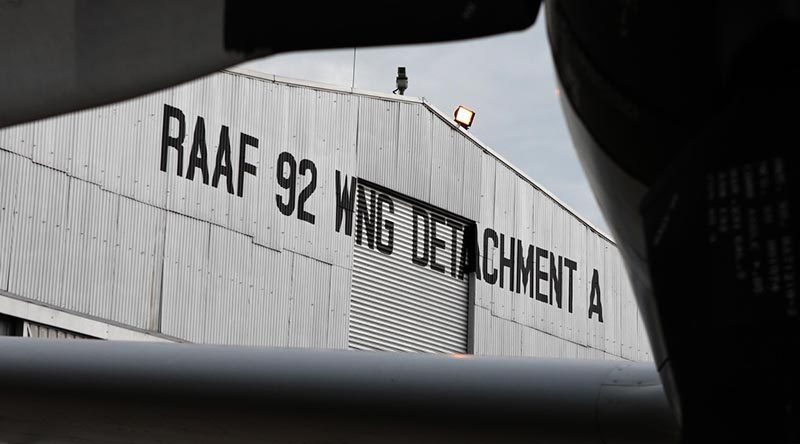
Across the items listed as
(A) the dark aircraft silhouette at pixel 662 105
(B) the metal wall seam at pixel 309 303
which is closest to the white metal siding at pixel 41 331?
(B) the metal wall seam at pixel 309 303

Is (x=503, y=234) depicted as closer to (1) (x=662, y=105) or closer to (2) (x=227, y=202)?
(2) (x=227, y=202)

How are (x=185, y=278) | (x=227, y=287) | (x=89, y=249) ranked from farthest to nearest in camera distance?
1. (x=227, y=287)
2. (x=185, y=278)
3. (x=89, y=249)

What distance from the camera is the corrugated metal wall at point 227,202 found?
2366cm

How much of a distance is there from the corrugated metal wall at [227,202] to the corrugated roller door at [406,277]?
471 mm

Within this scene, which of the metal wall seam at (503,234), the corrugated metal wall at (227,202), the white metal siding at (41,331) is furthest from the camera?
the metal wall seam at (503,234)

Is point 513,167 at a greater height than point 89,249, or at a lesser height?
greater

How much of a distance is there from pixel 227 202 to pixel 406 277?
23.3 feet

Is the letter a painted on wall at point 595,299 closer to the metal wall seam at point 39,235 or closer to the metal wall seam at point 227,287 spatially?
the metal wall seam at point 227,287

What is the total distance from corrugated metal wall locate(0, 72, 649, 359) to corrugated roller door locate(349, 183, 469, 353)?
47cm

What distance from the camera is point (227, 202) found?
2728 cm

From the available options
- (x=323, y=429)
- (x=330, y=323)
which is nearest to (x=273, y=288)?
(x=330, y=323)

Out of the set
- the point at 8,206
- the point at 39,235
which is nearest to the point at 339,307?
the point at 39,235

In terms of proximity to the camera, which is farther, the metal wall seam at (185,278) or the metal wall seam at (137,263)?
the metal wall seam at (185,278)

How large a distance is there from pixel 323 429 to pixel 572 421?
1.49 m
